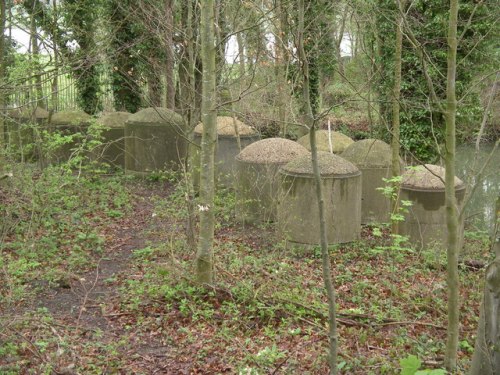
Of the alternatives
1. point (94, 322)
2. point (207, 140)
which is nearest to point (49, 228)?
point (94, 322)

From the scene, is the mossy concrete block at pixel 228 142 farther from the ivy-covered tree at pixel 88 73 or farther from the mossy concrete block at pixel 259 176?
the ivy-covered tree at pixel 88 73

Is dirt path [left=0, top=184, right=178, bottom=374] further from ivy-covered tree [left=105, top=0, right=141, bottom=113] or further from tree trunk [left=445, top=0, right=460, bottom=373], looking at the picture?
ivy-covered tree [left=105, top=0, right=141, bottom=113]

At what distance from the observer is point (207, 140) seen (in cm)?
662

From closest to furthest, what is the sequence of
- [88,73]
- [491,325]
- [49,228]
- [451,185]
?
[491,325] → [451,185] → [49,228] → [88,73]

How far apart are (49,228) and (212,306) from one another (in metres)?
4.88

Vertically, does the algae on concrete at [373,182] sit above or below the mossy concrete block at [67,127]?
below

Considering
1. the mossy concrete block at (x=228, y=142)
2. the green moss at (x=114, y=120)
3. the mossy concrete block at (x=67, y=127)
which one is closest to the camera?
the mossy concrete block at (x=228, y=142)

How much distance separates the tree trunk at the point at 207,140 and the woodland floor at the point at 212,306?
15.9 inches

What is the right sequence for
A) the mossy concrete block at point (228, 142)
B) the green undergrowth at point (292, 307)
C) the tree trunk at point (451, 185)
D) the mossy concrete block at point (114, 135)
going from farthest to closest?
the mossy concrete block at point (114, 135)
the mossy concrete block at point (228, 142)
the green undergrowth at point (292, 307)
the tree trunk at point (451, 185)

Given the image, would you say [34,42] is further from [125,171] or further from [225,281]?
[225,281]

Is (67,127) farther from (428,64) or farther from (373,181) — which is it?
(428,64)

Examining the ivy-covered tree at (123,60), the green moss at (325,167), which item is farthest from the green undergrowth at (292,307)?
the ivy-covered tree at (123,60)

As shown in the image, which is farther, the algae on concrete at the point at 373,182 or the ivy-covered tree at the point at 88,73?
the ivy-covered tree at the point at 88,73

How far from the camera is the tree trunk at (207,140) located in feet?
21.1
